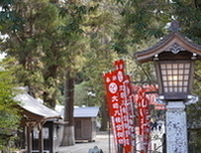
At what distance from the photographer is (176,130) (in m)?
8.24

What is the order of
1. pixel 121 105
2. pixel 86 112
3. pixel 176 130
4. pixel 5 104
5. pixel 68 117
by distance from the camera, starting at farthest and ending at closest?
1. pixel 86 112
2. pixel 68 117
3. pixel 121 105
4. pixel 5 104
5. pixel 176 130

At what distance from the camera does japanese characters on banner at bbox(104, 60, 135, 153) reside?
1580 centimetres

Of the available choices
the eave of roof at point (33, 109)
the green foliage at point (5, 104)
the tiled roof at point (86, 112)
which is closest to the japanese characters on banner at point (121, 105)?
the green foliage at point (5, 104)

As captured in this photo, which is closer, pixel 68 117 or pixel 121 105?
pixel 121 105

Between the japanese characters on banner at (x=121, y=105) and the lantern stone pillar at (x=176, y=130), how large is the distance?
748 cm

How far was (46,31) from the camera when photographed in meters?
27.4

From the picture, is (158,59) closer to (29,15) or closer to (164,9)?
(164,9)

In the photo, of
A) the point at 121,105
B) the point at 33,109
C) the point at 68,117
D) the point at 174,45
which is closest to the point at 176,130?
the point at 174,45

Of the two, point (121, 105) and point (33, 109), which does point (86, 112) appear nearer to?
point (33, 109)

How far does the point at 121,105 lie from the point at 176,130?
25.4 feet

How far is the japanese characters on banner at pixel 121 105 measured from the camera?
15797 mm

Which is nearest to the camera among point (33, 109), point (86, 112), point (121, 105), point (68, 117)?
point (121, 105)

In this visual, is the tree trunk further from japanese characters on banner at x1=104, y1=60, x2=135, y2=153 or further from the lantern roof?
the lantern roof

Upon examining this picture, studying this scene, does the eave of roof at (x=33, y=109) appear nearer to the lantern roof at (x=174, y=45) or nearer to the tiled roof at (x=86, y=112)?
the lantern roof at (x=174, y=45)
